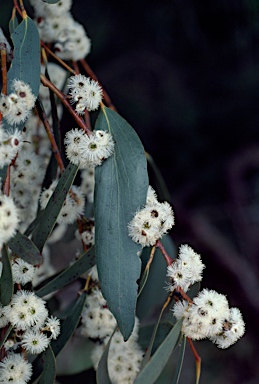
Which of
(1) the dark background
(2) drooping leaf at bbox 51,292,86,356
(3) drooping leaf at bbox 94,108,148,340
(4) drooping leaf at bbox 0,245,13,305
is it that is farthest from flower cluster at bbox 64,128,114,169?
(1) the dark background

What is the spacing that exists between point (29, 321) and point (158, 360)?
7.3 inches

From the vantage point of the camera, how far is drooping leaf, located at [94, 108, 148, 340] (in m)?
0.80

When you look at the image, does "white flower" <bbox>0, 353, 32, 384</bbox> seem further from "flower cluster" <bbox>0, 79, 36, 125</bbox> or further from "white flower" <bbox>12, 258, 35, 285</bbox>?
"flower cluster" <bbox>0, 79, 36, 125</bbox>

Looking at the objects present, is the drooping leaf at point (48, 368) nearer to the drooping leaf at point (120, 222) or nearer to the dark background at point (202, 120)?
the drooping leaf at point (120, 222)

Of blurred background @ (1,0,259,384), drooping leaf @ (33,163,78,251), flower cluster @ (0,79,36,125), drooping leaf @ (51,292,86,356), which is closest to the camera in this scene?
flower cluster @ (0,79,36,125)

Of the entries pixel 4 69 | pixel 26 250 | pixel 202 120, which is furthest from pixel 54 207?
pixel 202 120

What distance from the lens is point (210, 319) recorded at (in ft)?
2.50

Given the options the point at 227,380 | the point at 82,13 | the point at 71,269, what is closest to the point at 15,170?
the point at 71,269

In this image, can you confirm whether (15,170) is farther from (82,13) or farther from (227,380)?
(227,380)

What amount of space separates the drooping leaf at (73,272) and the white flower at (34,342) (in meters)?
0.15

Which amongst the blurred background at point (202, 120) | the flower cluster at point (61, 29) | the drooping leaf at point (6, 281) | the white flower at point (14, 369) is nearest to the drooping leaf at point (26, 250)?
the drooping leaf at point (6, 281)

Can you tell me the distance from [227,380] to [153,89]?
965 mm

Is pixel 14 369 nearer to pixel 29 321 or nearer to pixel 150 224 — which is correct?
pixel 29 321

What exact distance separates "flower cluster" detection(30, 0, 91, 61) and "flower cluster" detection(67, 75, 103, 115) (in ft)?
0.82
